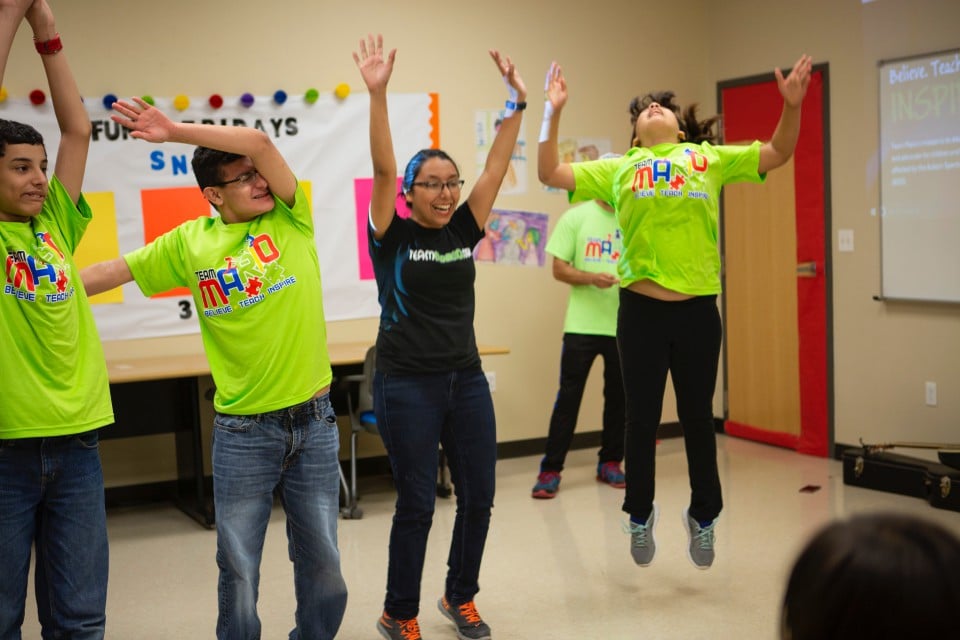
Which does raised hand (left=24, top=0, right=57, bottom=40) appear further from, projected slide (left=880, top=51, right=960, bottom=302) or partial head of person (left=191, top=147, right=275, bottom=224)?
projected slide (left=880, top=51, right=960, bottom=302)

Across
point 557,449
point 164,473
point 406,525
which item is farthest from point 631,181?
point 164,473

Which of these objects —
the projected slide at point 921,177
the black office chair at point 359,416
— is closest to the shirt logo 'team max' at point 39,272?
the black office chair at point 359,416

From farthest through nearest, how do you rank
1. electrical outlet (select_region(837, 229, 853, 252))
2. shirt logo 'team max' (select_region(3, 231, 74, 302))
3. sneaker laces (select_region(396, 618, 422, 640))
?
1. electrical outlet (select_region(837, 229, 853, 252))
2. sneaker laces (select_region(396, 618, 422, 640))
3. shirt logo 'team max' (select_region(3, 231, 74, 302))

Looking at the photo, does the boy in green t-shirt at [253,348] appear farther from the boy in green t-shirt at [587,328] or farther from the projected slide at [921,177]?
the projected slide at [921,177]

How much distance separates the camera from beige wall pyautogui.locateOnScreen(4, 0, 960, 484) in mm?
5387

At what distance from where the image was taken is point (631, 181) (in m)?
3.47

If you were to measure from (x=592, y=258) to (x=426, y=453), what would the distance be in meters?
2.60

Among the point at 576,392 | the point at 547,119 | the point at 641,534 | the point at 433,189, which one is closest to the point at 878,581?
the point at 433,189

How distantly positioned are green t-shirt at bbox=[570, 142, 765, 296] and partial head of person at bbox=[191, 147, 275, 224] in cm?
132

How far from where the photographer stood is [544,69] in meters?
6.36

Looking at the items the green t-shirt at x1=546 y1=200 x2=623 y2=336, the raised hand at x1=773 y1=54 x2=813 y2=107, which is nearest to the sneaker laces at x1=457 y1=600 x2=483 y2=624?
the raised hand at x1=773 y1=54 x2=813 y2=107

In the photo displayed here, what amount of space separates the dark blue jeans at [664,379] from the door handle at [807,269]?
111 inches

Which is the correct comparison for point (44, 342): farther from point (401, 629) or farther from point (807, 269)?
point (807, 269)

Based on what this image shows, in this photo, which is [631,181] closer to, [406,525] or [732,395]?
[406,525]
